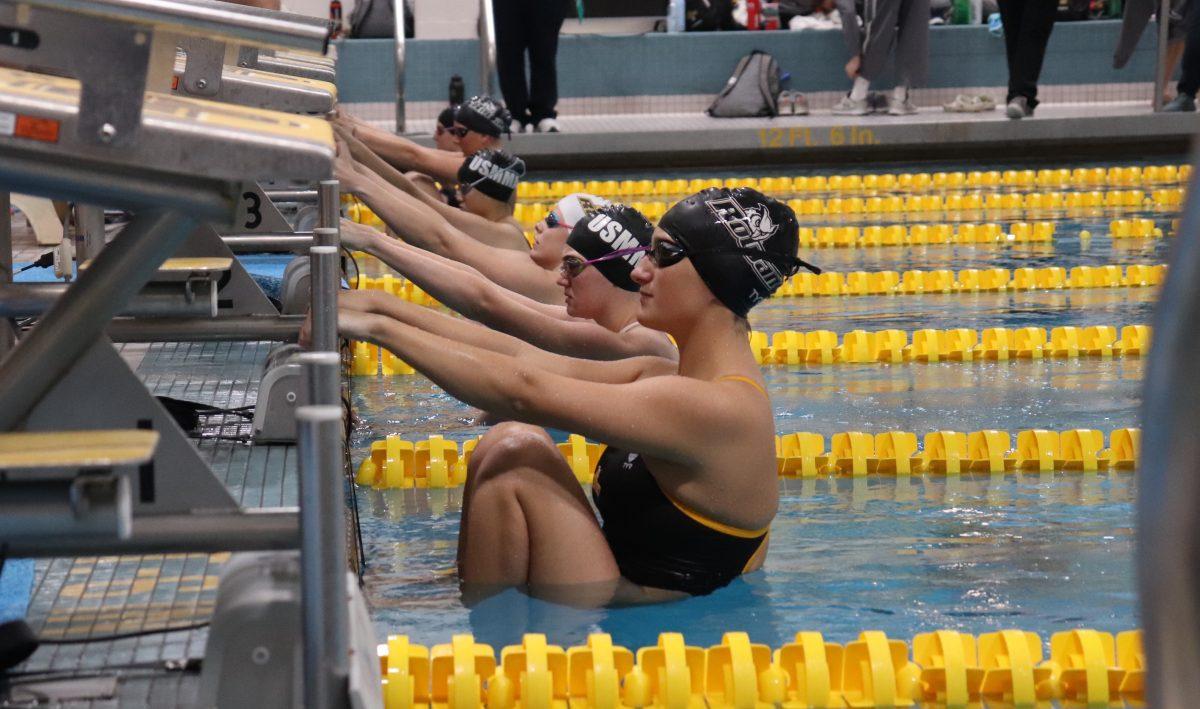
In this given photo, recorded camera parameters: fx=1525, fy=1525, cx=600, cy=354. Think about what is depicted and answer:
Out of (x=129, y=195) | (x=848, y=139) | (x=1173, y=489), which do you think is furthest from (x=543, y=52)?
(x=1173, y=489)

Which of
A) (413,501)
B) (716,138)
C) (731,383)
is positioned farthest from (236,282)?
(716,138)

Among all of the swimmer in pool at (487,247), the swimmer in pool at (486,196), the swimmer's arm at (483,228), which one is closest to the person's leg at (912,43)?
the swimmer in pool at (486,196)

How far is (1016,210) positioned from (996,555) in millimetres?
7413

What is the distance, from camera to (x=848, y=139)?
12.3 metres

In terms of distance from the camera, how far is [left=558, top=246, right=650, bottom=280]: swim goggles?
4250 millimetres

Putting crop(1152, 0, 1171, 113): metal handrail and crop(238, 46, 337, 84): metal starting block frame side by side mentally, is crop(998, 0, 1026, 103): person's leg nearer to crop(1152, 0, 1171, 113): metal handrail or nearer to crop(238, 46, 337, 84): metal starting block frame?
crop(1152, 0, 1171, 113): metal handrail

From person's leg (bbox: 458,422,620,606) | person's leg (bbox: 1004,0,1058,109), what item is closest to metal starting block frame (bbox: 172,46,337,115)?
person's leg (bbox: 458,422,620,606)

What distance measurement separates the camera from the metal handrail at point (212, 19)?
1.58 metres

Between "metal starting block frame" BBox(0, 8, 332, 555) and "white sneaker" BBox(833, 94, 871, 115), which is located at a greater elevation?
"metal starting block frame" BBox(0, 8, 332, 555)

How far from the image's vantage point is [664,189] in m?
11.5

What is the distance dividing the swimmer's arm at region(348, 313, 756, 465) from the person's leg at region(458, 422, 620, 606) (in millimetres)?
319

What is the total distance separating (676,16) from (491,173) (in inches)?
337

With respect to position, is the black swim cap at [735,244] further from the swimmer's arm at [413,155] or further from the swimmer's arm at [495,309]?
the swimmer's arm at [413,155]

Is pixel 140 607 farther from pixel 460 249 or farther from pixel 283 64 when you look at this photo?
pixel 460 249
